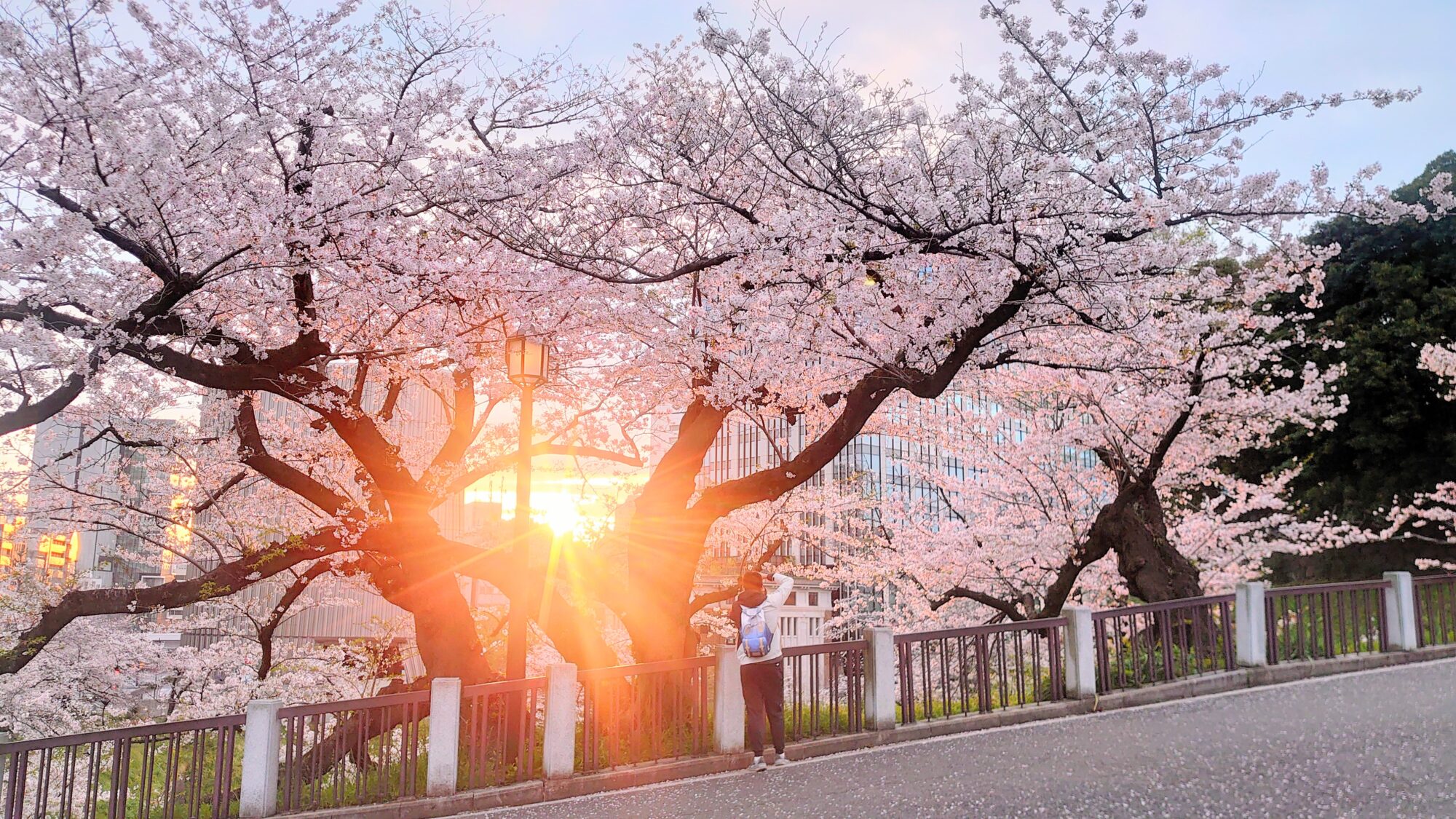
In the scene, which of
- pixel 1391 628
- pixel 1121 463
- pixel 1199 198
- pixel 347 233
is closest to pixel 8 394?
pixel 347 233

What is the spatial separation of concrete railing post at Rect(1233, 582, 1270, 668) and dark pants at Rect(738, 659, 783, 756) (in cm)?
779

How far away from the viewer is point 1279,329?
25969mm

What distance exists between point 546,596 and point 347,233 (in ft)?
19.1

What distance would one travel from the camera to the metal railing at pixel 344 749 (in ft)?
33.0

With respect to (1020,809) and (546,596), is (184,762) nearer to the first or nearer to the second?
(546,596)

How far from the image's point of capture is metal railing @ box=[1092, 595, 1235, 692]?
12672 mm

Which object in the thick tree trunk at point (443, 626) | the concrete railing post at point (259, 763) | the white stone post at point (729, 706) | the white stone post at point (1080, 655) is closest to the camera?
the concrete railing post at point (259, 763)

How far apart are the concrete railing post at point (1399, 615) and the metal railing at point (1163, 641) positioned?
11.3ft

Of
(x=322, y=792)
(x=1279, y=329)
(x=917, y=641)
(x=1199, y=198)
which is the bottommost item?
(x=322, y=792)

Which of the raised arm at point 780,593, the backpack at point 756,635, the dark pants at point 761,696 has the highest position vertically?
the raised arm at point 780,593

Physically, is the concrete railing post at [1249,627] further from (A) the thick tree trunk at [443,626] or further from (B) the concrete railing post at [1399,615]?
(A) the thick tree trunk at [443,626]

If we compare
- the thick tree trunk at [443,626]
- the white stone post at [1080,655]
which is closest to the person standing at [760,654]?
the white stone post at [1080,655]

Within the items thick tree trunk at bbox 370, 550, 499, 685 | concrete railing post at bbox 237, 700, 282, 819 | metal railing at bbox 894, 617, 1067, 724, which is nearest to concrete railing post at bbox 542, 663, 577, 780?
concrete railing post at bbox 237, 700, 282, 819

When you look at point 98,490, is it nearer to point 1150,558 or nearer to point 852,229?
point 852,229
